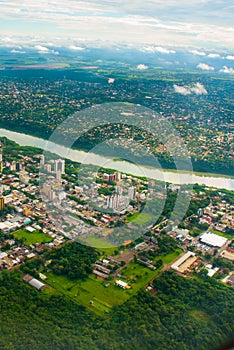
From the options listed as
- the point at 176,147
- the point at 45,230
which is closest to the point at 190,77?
the point at 176,147

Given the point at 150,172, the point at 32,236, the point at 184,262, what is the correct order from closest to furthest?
the point at 184,262, the point at 32,236, the point at 150,172

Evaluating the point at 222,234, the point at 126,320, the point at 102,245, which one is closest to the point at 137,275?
the point at 102,245

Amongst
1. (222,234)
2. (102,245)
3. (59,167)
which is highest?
(59,167)

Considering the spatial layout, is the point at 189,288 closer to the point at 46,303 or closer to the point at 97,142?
the point at 46,303

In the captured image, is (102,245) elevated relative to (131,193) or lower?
lower

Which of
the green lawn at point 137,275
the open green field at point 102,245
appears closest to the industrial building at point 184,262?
the green lawn at point 137,275

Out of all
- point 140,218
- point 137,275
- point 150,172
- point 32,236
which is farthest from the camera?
point 150,172

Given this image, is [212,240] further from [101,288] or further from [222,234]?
[101,288]
